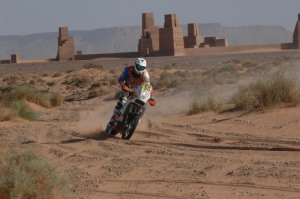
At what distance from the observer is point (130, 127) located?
38.9 ft

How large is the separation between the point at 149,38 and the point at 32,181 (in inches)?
3296

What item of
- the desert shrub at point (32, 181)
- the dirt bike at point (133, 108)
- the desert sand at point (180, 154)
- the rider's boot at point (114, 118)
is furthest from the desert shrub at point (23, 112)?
the desert shrub at point (32, 181)

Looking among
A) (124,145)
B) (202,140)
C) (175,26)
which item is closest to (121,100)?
(124,145)

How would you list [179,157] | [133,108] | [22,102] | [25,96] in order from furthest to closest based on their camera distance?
[25,96], [22,102], [133,108], [179,157]

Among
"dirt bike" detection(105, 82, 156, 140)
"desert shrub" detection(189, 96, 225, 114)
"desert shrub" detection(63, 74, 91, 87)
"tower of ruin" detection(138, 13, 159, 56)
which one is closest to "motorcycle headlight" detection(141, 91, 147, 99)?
"dirt bike" detection(105, 82, 156, 140)

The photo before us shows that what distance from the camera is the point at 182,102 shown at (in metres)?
20.3

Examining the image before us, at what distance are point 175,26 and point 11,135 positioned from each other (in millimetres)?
74932

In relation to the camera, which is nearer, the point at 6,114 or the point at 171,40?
the point at 6,114

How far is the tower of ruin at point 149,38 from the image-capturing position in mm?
86250

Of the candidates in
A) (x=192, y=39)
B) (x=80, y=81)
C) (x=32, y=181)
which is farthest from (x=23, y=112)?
(x=192, y=39)

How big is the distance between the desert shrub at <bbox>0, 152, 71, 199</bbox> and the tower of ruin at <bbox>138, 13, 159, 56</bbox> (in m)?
78.9

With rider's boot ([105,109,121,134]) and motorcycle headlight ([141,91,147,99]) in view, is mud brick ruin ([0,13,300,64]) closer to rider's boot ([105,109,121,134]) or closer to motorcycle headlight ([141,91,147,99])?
rider's boot ([105,109,121,134])

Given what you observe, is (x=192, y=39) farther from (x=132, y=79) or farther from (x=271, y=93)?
(x=132, y=79)

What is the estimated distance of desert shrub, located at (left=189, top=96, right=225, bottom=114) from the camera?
16.6m
